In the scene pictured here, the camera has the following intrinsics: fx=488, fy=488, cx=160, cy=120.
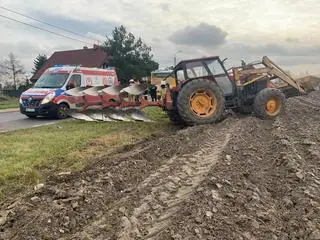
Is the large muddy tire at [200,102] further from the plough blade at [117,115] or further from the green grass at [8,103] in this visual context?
the green grass at [8,103]

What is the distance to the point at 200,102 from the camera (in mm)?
13859

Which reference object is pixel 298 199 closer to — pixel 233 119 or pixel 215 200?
pixel 215 200

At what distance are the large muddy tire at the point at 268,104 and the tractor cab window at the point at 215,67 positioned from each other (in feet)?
4.59

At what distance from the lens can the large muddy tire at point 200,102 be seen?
13.5 m

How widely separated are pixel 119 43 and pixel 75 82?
34.5 metres

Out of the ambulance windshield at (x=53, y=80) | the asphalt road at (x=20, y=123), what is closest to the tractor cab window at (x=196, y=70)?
the asphalt road at (x=20, y=123)

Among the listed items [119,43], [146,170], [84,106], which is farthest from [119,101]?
[119,43]

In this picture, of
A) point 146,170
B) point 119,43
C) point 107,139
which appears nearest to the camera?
point 146,170

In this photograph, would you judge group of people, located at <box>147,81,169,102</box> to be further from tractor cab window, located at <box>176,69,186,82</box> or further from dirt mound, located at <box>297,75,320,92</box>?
dirt mound, located at <box>297,75,320,92</box>

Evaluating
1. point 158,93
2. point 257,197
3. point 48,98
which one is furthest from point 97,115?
point 257,197

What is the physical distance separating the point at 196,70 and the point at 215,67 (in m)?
0.58

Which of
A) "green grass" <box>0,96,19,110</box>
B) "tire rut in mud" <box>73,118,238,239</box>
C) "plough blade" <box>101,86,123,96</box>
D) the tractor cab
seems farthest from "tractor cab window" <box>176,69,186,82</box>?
"green grass" <box>0,96,19,110</box>

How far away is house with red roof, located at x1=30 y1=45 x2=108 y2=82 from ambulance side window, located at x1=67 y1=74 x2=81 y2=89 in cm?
3612

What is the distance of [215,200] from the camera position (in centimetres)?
556
